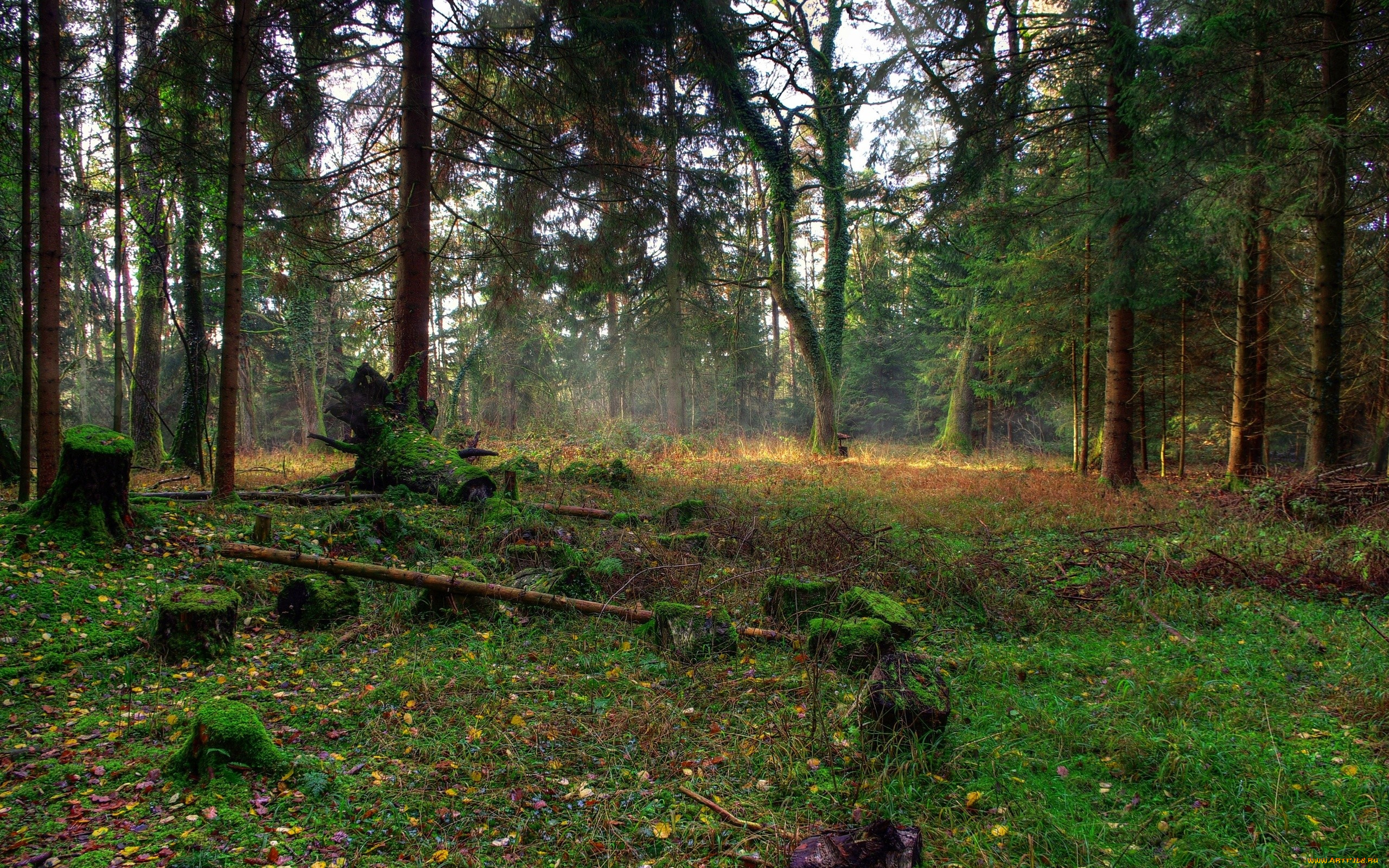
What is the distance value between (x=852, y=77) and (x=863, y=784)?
50.3 ft

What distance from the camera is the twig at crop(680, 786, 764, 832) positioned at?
2.52 metres

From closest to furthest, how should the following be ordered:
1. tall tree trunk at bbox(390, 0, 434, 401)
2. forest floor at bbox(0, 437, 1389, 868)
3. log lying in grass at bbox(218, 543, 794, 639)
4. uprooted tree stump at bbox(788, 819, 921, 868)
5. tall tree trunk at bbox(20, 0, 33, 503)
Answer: uprooted tree stump at bbox(788, 819, 921, 868), forest floor at bbox(0, 437, 1389, 868), log lying in grass at bbox(218, 543, 794, 639), tall tree trunk at bbox(20, 0, 33, 503), tall tree trunk at bbox(390, 0, 434, 401)

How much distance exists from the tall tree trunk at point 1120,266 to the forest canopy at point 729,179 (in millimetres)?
49

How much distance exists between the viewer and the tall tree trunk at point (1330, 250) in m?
7.70

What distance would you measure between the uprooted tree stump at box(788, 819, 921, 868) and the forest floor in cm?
14

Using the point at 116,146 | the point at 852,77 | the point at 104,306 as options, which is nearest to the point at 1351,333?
the point at 852,77

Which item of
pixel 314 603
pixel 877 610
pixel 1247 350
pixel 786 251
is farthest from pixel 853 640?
pixel 786 251

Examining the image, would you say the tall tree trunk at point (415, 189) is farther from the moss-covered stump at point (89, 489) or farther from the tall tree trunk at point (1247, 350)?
the tall tree trunk at point (1247, 350)

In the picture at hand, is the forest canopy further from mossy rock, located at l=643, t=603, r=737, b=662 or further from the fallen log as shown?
mossy rock, located at l=643, t=603, r=737, b=662

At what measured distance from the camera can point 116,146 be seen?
23.5 feet

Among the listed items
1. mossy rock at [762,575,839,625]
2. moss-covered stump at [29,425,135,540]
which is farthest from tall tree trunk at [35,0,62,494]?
mossy rock at [762,575,839,625]

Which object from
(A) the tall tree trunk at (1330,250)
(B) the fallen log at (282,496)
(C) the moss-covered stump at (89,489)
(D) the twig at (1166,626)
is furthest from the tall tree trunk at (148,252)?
(A) the tall tree trunk at (1330,250)

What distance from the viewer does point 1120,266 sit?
10031 millimetres

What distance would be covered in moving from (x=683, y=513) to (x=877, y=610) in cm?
392
